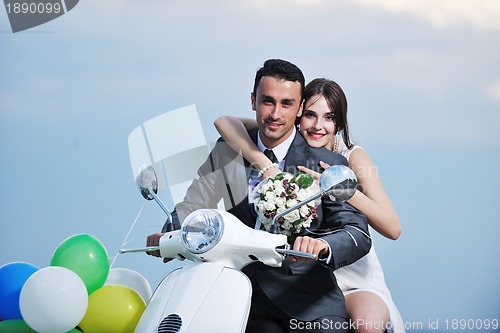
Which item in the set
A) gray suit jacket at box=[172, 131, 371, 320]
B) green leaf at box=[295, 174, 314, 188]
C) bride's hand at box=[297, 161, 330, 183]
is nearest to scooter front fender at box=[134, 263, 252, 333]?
gray suit jacket at box=[172, 131, 371, 320]

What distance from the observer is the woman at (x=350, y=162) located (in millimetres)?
3158

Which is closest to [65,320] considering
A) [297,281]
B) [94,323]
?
[94,323]

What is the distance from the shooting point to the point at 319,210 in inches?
102

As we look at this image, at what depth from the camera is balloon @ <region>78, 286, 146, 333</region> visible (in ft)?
9.02

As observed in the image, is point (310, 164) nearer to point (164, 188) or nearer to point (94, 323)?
A: point (164, 188)

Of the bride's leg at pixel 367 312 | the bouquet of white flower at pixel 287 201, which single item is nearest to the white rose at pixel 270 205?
the bouquet of white flower at pixel 287 201

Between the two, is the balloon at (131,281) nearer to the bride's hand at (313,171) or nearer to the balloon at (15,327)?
the balloon at (15,327)

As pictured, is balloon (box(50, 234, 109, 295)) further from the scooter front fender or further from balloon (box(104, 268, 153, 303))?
the scooter front fender

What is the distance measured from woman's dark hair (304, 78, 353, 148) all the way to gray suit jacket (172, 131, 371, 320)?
635mm

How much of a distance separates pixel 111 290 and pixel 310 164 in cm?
96

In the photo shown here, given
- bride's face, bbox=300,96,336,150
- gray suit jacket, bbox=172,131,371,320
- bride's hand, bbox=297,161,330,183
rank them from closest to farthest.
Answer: gray suit jacket, bbox=172,131,371,320 → bride's hand, bbox=297,161,330,183 → bride's face, bbox=300,96,336,150

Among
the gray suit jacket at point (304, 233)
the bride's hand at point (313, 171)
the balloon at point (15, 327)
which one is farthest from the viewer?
the balloon at point (15, 327)

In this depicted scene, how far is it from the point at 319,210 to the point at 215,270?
1.91 ft

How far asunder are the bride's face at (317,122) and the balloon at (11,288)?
1.46m
